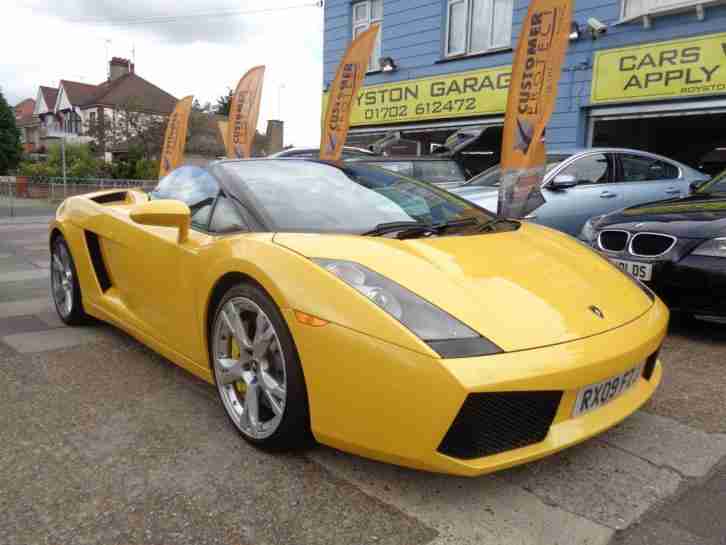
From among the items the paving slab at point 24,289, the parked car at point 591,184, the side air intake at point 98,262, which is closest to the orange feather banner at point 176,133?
the paving slab at point 24,289

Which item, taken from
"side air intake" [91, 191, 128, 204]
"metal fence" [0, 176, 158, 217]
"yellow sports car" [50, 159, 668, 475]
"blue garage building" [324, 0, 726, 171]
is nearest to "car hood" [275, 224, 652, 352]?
"yellow sports car" [50, 159, 668, 475]

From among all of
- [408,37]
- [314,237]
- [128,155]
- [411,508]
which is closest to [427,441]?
[411,508]

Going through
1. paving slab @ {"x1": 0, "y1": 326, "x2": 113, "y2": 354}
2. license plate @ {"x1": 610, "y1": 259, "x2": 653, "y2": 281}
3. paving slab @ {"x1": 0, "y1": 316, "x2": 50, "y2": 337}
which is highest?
license plate @ {"x1": 610, "y1": 259, "x2": 653, "y2": 281}

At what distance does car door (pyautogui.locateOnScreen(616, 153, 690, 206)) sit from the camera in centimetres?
634

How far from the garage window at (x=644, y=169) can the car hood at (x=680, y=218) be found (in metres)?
2.14

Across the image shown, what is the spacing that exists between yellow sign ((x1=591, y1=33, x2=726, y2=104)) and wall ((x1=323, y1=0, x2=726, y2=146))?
0.15 meters

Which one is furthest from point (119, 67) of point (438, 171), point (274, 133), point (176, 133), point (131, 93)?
point (438, 171)

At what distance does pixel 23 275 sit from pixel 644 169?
21.9 feet

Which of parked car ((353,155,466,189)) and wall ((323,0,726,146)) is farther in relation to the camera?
wall ((323,0,726,146))

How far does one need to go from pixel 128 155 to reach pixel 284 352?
103ft

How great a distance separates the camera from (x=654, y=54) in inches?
329

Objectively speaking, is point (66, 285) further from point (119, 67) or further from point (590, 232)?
point (119, 67)

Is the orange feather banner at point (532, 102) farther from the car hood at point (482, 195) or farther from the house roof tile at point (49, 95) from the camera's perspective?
the house roof tile at point (49, 95)

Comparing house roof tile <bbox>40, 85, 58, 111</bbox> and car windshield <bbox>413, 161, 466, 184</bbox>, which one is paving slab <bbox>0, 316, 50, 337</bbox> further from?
house roof tile <bbox>40, 85, 58, 111</bbox>
